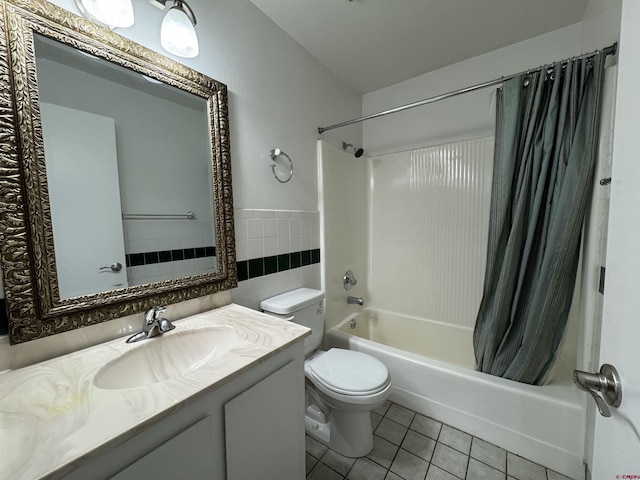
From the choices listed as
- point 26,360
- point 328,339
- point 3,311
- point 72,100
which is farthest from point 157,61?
point 328,339

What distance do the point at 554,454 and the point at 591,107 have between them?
165 cm

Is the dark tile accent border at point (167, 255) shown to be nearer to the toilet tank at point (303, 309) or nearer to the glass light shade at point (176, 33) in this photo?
the toilet tank at point (303, 309)

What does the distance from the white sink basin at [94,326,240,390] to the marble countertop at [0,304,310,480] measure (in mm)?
29

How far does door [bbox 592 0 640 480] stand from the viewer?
1.27 ft

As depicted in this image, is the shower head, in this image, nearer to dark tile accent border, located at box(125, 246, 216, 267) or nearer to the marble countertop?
dark tile accent border, located at box(125, 246, 216, 267)

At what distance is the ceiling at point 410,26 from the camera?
53.0 inches

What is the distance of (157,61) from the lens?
38.5 inches

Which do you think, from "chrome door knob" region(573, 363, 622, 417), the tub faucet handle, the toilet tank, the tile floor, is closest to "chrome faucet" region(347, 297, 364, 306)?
the tub faucet handle

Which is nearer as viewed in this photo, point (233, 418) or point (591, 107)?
point (233, 418)

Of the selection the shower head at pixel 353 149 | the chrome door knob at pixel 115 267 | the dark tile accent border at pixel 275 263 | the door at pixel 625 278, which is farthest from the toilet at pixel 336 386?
Answer: the shower head at pixel 353 149

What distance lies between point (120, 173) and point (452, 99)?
2.20 metres

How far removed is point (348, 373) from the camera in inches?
51.4

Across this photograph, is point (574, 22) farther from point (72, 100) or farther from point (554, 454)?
point (72, 100)

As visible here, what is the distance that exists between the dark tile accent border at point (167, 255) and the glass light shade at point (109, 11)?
2.54ft
